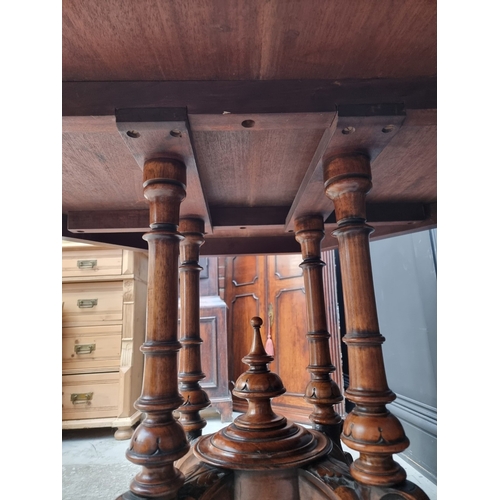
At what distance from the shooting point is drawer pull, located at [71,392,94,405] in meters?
1.61

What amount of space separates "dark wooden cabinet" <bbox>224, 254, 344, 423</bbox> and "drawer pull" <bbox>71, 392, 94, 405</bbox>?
729 mm

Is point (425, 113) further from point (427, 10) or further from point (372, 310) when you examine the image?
point (372, 310)

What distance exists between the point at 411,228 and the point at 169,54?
2.53ft

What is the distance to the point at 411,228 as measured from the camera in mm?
950

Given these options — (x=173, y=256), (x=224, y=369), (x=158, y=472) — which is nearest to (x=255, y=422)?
(x=158, y=472)

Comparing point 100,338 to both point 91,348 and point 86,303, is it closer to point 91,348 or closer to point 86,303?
point 91,348

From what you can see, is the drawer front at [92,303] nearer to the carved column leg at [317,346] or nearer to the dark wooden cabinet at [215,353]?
the dark wooden cabinet at [215,353]

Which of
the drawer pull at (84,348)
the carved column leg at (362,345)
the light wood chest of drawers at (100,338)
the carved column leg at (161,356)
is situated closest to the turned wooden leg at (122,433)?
the light wood chest of drawers at (100,338)

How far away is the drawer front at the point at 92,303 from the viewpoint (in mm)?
1694

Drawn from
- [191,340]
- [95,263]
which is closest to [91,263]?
[95,263]

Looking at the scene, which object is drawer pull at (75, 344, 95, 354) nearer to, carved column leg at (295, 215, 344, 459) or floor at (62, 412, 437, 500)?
floor at (62, 412, 437, 500)

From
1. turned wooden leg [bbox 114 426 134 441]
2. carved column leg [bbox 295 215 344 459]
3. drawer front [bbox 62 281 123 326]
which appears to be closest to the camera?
carved column leg [bbox 295 215 344 459]

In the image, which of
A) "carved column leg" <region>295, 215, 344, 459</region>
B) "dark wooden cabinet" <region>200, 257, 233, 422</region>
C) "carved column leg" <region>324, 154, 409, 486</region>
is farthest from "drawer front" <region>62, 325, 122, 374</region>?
"carved column leg" <region>324, 154, 409, 486</region>

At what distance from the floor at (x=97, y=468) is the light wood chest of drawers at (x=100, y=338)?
7 centimetres
